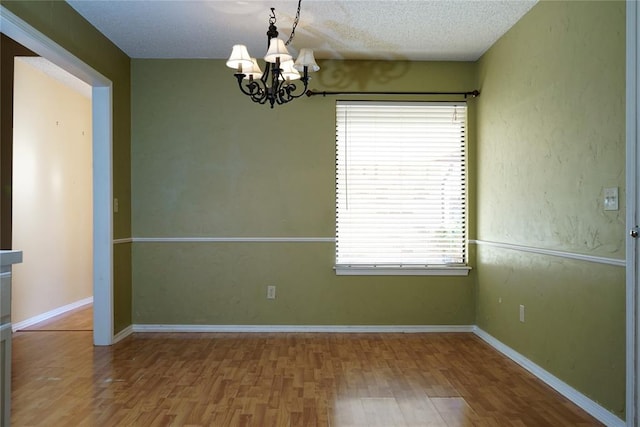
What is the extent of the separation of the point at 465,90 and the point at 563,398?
2.81 m

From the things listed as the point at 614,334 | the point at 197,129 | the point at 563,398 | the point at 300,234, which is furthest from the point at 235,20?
the point at 563,398

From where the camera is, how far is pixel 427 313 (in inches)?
165

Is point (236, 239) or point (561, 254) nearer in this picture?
point (561, 254)

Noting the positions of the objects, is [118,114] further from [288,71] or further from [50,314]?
[50,314]

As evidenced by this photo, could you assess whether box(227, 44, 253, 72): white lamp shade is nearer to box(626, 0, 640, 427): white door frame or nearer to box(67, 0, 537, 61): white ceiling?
box(67, 0, 537, 61): white ceiling

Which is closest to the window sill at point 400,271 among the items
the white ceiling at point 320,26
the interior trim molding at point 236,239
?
the interior trim molding at point 236,239

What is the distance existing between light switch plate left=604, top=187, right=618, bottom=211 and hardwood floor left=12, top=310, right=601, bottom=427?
3.82ft

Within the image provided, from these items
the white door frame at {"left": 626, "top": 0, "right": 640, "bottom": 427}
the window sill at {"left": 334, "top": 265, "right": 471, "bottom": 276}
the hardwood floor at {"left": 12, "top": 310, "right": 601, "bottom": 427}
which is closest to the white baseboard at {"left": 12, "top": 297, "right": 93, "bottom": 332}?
the hardwood floor at {"left": 12, "top": 310, "right": 601, "bottom": 427}

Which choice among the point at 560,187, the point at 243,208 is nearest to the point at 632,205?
the point at 560,187

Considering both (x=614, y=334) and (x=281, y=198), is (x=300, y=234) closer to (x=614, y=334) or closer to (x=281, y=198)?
(x=281, y=198)

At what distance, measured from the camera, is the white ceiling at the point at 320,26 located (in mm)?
3117

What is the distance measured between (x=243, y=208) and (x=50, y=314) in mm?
2583

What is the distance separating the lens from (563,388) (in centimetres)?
272

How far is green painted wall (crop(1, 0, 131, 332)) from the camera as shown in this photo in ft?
10.6
